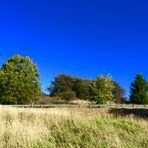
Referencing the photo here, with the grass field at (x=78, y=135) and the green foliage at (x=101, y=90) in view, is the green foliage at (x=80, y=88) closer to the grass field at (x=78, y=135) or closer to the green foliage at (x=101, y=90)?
the green foliage at (x=101, y=90)

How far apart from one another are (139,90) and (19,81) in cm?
2799

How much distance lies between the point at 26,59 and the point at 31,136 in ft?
140

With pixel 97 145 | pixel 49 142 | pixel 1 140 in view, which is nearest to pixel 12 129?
pixel 1 140

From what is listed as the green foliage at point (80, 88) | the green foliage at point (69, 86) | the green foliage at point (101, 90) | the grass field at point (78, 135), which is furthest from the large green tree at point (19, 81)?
the grass field at point (78, 135)

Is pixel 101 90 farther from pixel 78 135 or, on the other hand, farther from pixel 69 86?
pixel 78 135

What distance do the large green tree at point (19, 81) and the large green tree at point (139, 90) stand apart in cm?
2452

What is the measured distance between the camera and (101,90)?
59.8 m

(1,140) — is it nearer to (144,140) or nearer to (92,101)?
(144,140)

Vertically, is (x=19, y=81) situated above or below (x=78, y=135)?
above

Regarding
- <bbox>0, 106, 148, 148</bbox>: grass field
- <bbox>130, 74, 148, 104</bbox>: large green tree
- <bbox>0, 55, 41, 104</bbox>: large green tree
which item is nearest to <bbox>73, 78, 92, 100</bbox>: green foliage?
<bbox>130, 74, 148, 104</bbox>: large green tree

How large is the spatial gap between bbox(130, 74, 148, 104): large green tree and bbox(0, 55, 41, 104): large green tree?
24522 millimetres

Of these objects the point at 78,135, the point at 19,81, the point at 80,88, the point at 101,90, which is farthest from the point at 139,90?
the point at 78,135

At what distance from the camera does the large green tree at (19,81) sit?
Result: 4806cm

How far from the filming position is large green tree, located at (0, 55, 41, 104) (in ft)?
158
